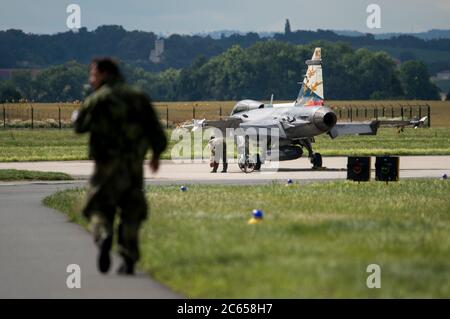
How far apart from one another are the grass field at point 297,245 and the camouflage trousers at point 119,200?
2.14 ft

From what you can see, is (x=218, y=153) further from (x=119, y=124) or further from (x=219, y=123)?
(x=119, y=124)

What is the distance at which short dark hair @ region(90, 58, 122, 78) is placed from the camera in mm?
13742

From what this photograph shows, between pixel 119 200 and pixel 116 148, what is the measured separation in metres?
0.53

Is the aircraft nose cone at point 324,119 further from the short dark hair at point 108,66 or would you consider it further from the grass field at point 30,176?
the short dark hair at point 108,66

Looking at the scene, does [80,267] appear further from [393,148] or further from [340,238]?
[393,148]

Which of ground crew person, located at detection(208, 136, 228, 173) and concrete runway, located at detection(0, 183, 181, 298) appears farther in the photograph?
ground crew person, located at detection(208, 136, 228, 173)

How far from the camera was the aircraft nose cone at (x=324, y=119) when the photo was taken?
45.4m

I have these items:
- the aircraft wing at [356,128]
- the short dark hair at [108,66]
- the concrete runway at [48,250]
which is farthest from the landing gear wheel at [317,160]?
the short dark hair at [108,66]

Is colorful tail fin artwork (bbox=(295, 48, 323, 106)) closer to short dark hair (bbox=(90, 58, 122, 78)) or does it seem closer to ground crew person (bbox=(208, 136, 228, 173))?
ground crew person (bbox=(208, 136, 228, 173))

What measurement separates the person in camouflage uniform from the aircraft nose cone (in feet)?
105

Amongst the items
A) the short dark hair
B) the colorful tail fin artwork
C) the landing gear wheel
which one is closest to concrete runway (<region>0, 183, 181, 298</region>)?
the short dark hair

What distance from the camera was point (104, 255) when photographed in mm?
13812
